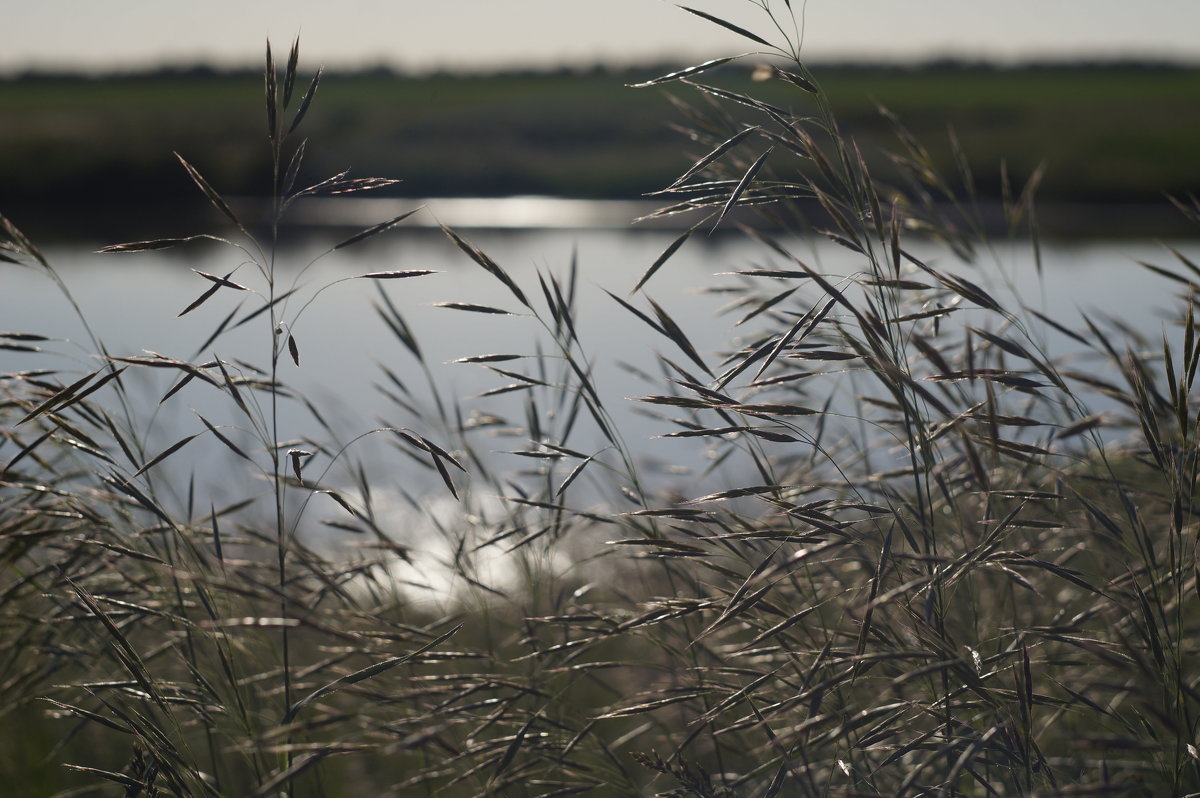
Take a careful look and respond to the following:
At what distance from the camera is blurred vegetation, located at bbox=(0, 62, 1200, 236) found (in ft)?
77.1

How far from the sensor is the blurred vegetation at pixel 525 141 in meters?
23.5

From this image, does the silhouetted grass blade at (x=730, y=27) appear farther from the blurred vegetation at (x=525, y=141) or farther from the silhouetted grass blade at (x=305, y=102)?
the blurred vegetation at (x=525, y=141)

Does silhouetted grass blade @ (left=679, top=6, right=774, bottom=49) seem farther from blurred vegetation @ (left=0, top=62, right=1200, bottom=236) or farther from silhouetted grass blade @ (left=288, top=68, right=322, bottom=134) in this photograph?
blurred vegetation @ (left=0, top=62, right=1200, bottom=236)

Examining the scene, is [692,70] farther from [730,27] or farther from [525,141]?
[525,141]

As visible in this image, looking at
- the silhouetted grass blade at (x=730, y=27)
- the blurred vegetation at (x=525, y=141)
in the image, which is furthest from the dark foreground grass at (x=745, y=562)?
the blurred vegetation at (x=525, y=141)

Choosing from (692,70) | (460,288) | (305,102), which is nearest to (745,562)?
(692,70)

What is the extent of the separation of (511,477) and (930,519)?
3.37 ft

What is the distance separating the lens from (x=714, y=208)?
1602 mm

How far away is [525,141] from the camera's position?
113 feet

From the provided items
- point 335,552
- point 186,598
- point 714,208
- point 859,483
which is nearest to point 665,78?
point 714,208

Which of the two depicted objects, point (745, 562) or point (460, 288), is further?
point (460, 288)

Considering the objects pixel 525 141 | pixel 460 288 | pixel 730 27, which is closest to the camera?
pixel 730 27

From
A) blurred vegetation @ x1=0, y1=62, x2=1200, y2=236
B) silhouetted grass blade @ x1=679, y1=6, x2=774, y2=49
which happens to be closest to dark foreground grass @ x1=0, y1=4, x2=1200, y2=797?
silhouetted grass blade @ x1=679, y1=6, x2=774, y2=49

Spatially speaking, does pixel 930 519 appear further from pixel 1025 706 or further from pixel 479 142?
pixel 479 142
